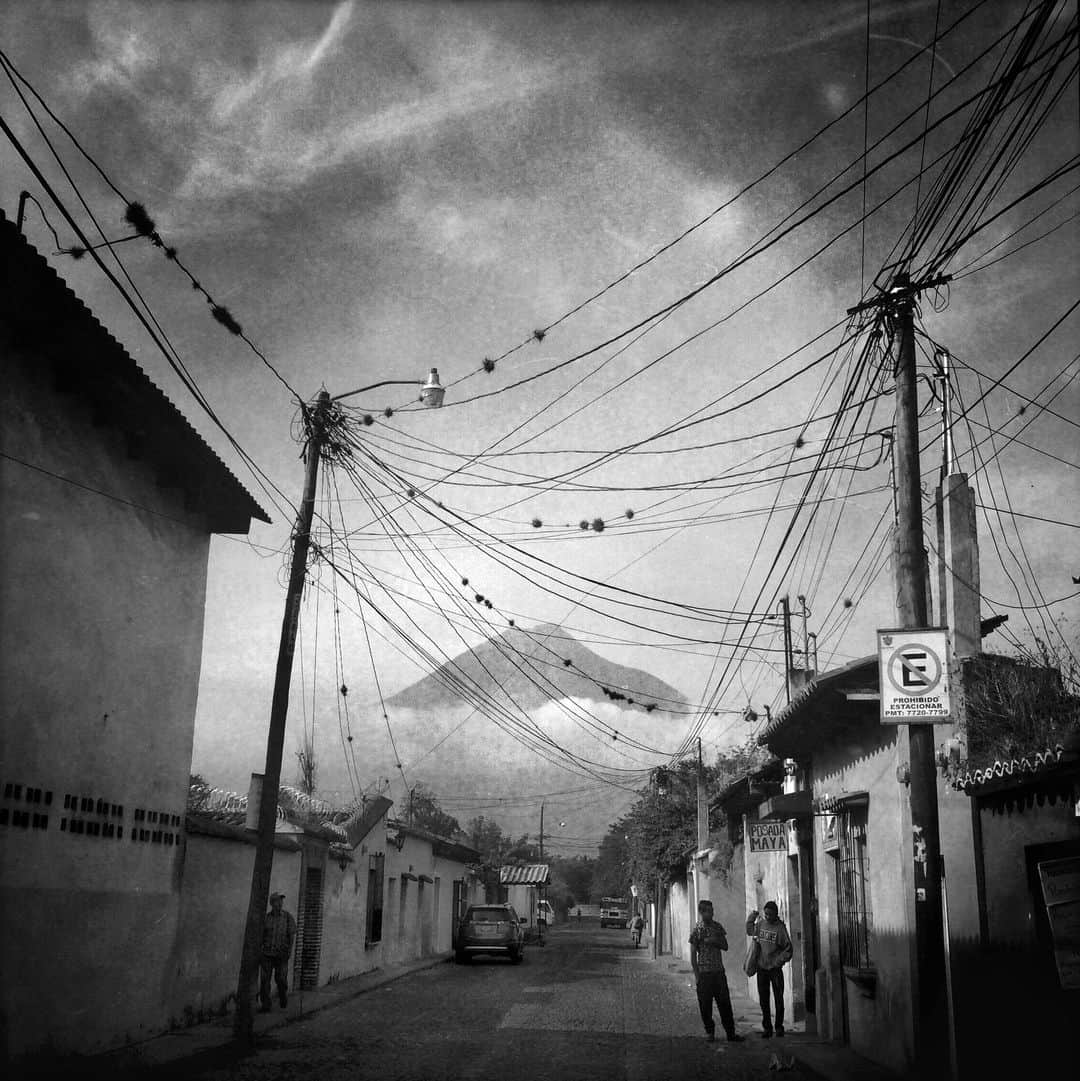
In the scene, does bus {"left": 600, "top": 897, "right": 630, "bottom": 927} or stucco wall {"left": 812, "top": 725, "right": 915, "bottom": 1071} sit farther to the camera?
bus {"left": 600, "top": 897, "right": 630, "bottom": 927}

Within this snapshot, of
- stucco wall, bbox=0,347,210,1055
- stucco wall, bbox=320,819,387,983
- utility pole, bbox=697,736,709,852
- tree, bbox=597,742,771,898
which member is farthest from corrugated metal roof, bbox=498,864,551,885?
stucco wall, bbox=0,347,210,1055

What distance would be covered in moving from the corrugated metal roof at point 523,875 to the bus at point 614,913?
27.1 m

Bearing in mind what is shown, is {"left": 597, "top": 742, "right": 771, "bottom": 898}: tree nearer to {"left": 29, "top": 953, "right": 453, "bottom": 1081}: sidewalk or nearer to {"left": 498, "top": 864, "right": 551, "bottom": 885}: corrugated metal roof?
{"left": 498, "top": 864, "right": 551, "bottom": 885}: corrugated metal roof

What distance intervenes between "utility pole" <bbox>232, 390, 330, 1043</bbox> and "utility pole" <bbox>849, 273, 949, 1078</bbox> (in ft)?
24.9

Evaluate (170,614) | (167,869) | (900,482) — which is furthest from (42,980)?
(900,482)

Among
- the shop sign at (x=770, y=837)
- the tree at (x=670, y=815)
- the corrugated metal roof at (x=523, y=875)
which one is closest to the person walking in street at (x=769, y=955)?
the shop sign at (x=770, y=837)

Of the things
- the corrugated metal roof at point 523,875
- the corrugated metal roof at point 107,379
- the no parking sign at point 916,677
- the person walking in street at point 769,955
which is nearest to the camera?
the no parking sign at point 916,677

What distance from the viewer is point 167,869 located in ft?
44.3

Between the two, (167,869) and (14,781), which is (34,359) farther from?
(167,869)

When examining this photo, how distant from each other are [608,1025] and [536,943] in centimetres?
3305

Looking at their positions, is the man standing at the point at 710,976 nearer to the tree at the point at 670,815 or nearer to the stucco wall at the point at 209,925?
the stucco wall at the point at 209,925

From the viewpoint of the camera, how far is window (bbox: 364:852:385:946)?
88.3 ft

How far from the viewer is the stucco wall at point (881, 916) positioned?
A: 1116 centimetres

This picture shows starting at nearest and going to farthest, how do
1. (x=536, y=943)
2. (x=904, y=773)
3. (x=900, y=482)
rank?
(x=900, y=482), (x=904, y=773), (x=536, y=943)
